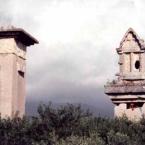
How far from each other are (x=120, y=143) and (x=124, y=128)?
6.70 feet

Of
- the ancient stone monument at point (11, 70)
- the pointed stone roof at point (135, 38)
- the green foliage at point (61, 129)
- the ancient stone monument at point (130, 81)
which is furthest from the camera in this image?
the pointed stone roof at point (135, 38)

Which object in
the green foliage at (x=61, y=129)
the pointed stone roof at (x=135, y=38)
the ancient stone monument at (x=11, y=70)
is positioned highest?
the pointed stone roof at (x=135, y=38)

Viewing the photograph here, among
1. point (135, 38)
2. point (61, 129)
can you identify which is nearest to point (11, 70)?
point (61, 129)

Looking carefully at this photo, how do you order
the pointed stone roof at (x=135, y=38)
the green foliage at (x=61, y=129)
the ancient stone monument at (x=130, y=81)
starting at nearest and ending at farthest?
the green foliage at (x=61, y=129) < the ancient stone monument at (x=130, y=81) < the pointed stone roof at (x=135, y=38)

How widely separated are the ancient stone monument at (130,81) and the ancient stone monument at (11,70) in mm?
4675

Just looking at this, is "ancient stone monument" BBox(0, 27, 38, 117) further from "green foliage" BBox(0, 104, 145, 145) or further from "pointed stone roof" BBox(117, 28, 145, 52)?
"pointed stone roof" BBox(117, 28, 145, 52)

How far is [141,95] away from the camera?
26.2 m

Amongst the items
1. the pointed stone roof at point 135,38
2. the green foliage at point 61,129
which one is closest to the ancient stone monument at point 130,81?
the pointed stone roof at point 135,38

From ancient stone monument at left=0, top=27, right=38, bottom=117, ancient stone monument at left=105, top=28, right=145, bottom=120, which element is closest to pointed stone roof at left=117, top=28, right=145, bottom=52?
ancient stone monument at left=105, top=28, right=145, bottom=120

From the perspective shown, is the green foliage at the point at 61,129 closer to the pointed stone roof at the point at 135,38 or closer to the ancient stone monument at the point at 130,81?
the ancient stone monument at the point at 130,81

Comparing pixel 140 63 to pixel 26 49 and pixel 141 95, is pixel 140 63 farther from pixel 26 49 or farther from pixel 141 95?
pixel 26 49

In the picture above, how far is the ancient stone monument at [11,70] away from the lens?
22172 millimetres

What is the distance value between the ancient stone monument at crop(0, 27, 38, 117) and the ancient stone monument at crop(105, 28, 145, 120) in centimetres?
467

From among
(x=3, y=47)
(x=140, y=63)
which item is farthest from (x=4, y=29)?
(x=140, y=63)
